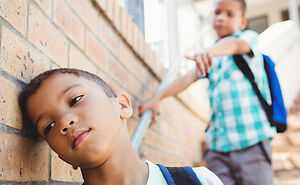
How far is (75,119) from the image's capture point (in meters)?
0.99

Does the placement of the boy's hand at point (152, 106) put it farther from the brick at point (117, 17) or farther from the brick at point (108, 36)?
the brick at point (117, 17)

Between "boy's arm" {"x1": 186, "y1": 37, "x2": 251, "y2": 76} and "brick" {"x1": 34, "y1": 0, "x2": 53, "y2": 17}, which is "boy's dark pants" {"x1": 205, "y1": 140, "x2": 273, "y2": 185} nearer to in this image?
"boy's arm" {"x1": 186, "y1": 37, "x2": 251, "y2": 76}

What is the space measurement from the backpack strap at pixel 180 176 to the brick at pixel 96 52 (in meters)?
0.70

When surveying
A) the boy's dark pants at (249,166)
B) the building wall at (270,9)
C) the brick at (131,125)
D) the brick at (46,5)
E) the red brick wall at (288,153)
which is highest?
the brick at (46,5)

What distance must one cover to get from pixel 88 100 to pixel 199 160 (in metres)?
2.93

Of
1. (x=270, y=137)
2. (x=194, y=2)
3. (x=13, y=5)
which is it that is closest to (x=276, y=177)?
(x=270, y=137)

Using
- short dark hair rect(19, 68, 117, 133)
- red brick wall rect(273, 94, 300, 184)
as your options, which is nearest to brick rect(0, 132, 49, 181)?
short dark hair rect(19, 68, 117, 133)

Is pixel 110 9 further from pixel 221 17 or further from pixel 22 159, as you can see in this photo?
pixel 22 159

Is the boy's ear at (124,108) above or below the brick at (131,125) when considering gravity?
above

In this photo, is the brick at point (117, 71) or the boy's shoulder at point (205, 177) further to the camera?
the brick at point (117, 71)

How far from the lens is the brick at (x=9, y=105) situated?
99 centimetres

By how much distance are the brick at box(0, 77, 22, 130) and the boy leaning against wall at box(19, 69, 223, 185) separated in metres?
0.03

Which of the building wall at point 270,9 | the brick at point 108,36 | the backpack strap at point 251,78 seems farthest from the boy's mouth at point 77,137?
the building wall at point 270,9

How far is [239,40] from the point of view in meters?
1.92
